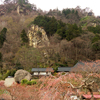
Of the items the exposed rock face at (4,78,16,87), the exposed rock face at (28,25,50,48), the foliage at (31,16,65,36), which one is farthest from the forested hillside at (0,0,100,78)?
the exposed rock face at (4,78,16,87)

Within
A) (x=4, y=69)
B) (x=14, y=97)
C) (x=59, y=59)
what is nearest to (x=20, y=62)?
(x=4, y=69)

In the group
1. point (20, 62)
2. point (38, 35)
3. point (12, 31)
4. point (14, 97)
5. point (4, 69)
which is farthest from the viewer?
point (12, 31)

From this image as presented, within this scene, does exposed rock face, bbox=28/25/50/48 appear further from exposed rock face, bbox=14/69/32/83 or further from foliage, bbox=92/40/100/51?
exposed rock face, bbox=14/69/32/83

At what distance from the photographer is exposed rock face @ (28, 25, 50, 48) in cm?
2686

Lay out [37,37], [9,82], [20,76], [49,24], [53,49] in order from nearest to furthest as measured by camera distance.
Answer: [9,82], [20,76], [53,49], [37,37], [49,24]

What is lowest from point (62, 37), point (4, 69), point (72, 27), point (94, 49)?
point (4, 69)

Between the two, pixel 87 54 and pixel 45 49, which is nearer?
pixel 87 54

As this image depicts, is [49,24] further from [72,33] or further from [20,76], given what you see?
[20,76]

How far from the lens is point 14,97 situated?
786cm

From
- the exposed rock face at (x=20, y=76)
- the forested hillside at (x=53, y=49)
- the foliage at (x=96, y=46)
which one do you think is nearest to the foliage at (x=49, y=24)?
the forested hillside at (x=53, y=49)

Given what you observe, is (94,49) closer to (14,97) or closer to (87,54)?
(87,54)

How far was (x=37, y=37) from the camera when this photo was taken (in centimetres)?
2748

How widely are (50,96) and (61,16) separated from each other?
39.7 metres

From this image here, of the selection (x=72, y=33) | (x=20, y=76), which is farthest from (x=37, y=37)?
(x=20, y=76)
